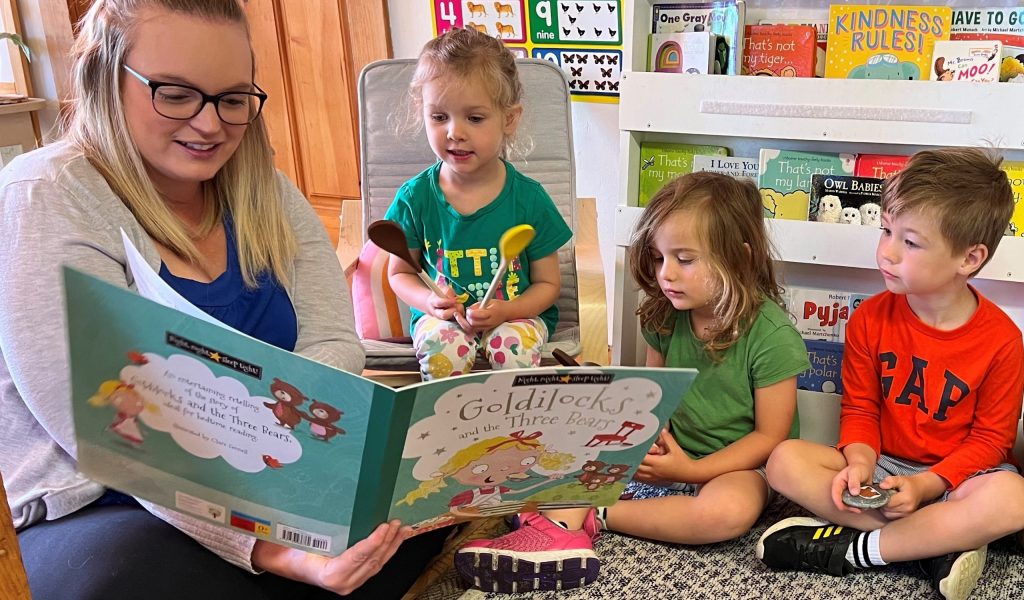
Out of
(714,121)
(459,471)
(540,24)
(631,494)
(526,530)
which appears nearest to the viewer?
(459,471)

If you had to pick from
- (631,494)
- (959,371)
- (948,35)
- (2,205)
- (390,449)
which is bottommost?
(631,494)

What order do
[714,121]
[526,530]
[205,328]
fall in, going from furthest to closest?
[714,121]
[526,530]
[205,328]

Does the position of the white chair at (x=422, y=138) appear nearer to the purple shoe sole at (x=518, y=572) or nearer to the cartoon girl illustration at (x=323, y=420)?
the purple shoe sole at (x=518, y=572)

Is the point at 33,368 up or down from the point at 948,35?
down

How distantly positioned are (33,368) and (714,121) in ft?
4.85

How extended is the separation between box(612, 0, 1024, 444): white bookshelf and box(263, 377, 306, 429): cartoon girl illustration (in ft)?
4.43

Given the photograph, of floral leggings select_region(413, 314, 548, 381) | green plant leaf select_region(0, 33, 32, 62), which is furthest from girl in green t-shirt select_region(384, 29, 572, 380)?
green plant leaf select_region(0, 33, 32, 62)

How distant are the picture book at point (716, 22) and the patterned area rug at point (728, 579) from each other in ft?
3.52

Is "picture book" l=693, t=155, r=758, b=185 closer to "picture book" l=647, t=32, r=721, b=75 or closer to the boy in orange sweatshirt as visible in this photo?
"picture book" l=647, t=32, r=721, b=75

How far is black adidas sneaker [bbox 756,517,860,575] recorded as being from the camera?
158cm

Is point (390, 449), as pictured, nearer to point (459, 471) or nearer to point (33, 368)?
point (459, 471)

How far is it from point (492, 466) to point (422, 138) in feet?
4.14

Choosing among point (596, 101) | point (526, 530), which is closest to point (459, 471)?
point (526, 530)

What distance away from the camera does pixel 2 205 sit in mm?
1082
